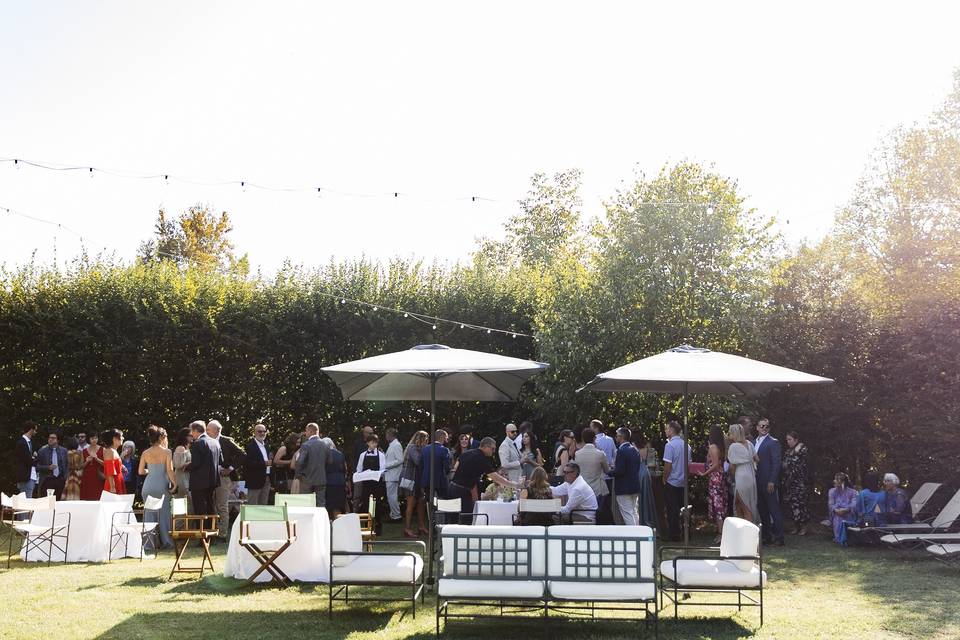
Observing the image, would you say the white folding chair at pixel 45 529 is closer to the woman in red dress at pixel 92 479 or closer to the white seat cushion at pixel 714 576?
the woman in red dress at pixel 92 479

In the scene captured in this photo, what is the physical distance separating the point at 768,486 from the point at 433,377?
581 centimetres

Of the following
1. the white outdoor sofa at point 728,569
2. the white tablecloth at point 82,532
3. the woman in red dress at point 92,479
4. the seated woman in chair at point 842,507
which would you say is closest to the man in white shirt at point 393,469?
the woman in red dress at point 92,479

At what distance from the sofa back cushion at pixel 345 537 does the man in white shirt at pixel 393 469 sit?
7047mm

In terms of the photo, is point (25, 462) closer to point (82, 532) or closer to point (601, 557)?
point (82, 532)

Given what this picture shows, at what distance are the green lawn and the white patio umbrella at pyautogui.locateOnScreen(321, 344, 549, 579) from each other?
1.22m

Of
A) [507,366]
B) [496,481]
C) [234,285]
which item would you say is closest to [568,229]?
[234,285]

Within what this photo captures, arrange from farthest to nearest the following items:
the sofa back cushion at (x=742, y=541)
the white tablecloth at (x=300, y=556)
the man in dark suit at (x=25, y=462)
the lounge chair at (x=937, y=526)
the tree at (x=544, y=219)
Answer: the tree at (x=544, y=219)
the man in dark suit at (x=25, y=462)
the lounge chair at (x=937, y=526)
the white tablecloth at (x=300, y=556)
the sofa back cushion at (x=742, y=541)

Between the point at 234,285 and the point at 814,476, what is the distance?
11587 mm

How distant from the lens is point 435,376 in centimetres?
946

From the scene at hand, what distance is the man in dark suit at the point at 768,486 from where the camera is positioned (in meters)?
12.6

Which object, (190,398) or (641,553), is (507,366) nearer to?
(641,553)

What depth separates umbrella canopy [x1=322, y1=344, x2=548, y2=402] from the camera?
8.40m

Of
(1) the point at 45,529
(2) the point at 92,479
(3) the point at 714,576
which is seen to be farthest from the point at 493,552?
(2) the point at 92,479

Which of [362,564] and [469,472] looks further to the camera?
[469,472]
